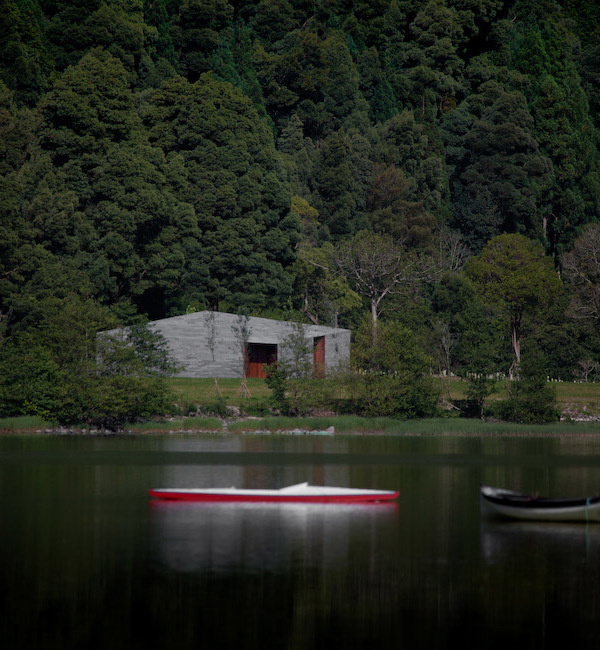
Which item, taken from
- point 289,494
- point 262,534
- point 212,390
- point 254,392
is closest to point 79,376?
point 212,390

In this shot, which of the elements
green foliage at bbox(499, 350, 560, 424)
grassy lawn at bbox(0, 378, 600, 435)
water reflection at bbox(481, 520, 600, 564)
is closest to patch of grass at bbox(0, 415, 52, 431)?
grassy lawn at bbox(0, 378, 600, 435)

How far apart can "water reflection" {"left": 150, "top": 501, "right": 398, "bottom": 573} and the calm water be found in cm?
8

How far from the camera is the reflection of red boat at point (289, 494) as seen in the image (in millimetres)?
40062

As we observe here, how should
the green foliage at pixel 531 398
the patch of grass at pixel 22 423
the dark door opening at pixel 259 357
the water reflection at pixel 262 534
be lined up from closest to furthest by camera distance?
the water reflection at pixel 262 534 < the patch of grass at pixel 22 423 < the green foliage at pixel 531 398 < the dark door opening at pixel 259 357

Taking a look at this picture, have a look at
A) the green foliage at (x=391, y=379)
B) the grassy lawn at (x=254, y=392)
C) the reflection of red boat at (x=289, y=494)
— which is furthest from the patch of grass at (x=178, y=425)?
the reflection of red boat at (x=289, y=494)

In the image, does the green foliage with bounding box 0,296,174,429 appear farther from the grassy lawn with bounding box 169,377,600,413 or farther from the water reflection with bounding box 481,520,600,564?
the water reflection with bounding box 481,520,600,564

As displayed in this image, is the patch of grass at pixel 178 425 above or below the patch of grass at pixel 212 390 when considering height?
below

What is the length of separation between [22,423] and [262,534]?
115 ft

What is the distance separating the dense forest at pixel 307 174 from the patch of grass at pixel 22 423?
122 cm

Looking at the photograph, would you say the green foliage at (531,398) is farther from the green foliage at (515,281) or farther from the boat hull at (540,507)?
the boat hull at (540,507)

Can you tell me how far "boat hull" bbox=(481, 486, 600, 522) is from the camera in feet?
118

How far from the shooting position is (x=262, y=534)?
3459cm

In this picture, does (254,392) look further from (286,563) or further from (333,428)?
(286,563)

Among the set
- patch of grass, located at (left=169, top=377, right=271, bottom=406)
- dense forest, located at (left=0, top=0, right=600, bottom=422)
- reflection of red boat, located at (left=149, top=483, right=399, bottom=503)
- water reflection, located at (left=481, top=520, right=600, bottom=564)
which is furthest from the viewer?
dense forest, located at (left=0, top=0, right=600, bottom=422)
